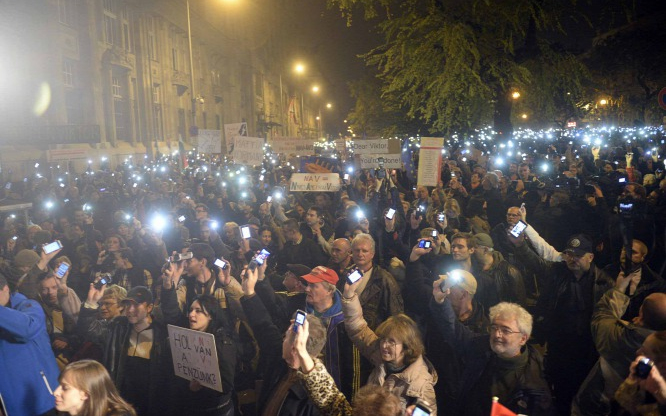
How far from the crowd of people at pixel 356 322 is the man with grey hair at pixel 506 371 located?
0.4 inches

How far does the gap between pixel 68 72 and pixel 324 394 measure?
3469cm

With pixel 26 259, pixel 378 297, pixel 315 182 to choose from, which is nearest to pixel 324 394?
pixel 378 297

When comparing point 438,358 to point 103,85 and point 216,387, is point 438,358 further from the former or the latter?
point 103,85

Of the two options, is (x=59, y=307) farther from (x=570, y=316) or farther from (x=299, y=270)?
(x=570, y=316)

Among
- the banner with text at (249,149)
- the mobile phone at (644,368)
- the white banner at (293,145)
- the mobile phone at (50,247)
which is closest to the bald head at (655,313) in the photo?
the mobile phone at (644,368)

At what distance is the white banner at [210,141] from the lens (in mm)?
18656

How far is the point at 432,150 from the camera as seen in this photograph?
11602 mm

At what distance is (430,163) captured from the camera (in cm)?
1153

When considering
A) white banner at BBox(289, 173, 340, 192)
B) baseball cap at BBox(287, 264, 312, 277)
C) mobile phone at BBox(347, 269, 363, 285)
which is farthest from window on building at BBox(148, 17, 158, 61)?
mobile phone at BBox(347, 269, 363, 285)

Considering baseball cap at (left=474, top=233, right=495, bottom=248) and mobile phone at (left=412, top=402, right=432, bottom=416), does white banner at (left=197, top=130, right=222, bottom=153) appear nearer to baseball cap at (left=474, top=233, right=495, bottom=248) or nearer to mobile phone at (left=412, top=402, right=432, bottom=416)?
baseball cap at (left=474, top=233, right=495, bottom=248)

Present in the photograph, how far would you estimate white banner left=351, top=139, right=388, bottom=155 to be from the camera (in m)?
14.3

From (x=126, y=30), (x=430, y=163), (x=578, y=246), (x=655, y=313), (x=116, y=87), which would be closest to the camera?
(x=655, y=313)

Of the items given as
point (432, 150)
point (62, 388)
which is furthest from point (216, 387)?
point (432, 150)

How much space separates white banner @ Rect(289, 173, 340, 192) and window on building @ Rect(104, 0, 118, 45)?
29.6 m
